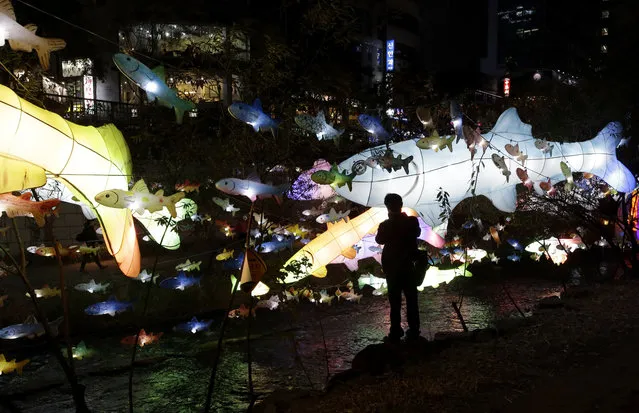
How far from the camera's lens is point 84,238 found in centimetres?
1454

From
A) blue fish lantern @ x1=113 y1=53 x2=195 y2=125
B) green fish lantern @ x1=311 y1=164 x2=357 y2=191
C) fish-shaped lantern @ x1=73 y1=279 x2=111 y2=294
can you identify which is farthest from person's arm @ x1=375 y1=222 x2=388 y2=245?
fish-shaped lantern @ x1=73 y1=279 x2=111 y2=294

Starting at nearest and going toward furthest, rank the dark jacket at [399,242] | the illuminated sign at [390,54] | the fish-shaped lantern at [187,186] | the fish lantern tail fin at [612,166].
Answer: the dark jacket at [399,242]
the fish-shaped lantern at [187,186]
the fish lantern tail fin at [612,166]
the illuminated sign at [390,54]

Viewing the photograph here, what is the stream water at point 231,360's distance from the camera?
6.80m

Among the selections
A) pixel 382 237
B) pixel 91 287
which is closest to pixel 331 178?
pixel 382 237

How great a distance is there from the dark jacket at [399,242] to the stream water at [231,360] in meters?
1.12

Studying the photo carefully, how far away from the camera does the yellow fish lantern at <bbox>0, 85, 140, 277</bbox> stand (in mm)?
4691

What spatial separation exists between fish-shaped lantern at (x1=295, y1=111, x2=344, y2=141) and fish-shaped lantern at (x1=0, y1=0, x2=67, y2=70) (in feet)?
10.2

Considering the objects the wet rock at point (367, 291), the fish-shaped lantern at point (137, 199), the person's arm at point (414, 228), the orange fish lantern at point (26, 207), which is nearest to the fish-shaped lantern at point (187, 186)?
the fish-shaped lantern at point (137, 199)

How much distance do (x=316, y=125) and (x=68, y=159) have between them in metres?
3.06

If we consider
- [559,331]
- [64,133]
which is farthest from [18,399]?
[559,331]

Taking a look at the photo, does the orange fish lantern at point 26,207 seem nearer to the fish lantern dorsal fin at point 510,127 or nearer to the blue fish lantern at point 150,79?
the blue fish lantern at point 150,79

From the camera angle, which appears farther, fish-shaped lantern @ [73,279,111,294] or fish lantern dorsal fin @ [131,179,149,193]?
fish-shaped lantern @ [73,279,111,294]

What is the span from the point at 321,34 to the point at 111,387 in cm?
566

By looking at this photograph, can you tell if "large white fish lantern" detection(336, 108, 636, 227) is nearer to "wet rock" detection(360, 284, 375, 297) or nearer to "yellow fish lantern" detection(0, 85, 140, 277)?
"wet rock" detection(360, 284, 375, 297)
